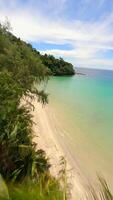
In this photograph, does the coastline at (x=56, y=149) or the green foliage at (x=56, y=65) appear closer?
the coastline at (x=56, y=149)

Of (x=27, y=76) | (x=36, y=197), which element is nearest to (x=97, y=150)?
(x=27, y=76)

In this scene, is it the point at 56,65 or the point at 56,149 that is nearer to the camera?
the point at 56,149

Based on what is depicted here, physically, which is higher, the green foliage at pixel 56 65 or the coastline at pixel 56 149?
the coastline at pixel 56 149

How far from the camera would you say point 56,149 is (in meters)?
12.4

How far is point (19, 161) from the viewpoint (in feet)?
26.5

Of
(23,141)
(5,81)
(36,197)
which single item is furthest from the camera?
(5,81)

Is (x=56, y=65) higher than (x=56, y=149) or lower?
lower

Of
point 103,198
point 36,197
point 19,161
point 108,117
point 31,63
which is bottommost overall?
point 108,117

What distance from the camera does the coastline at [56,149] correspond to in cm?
929

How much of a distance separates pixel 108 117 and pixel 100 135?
7.03m

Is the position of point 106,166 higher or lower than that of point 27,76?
lower

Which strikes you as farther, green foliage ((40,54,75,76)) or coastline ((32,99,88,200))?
green foliage ((40,54,75,76))

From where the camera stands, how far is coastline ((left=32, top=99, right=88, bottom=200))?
9.29m

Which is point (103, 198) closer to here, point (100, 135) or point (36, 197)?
point (36, 197)
